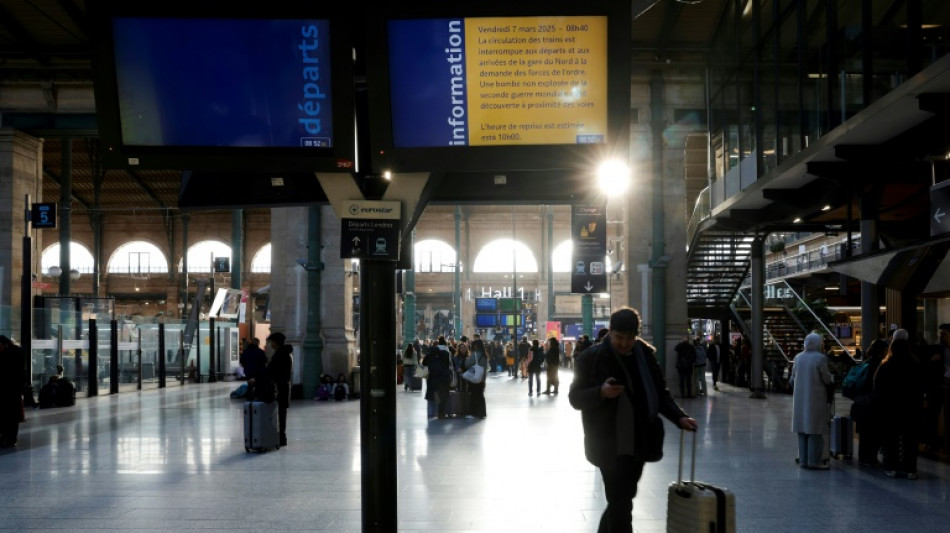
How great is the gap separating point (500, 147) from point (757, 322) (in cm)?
1978

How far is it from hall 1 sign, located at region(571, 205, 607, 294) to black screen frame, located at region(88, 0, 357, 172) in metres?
21.1

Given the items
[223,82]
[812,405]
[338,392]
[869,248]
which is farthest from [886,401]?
[338,392]

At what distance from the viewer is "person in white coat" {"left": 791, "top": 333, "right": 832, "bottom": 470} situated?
10.6 meters

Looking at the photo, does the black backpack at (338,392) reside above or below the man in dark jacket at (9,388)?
below

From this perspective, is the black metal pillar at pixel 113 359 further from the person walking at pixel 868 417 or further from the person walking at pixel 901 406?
the person walking at pixel 901 406

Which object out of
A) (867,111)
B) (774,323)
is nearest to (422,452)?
(867,111)

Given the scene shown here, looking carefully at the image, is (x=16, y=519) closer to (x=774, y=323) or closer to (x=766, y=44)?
(x=766, y=44)

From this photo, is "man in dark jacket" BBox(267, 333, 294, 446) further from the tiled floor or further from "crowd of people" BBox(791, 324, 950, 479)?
"crowd of people" BBox(791, 324, 950, 479)

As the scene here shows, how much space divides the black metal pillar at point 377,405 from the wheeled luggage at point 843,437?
793 cm

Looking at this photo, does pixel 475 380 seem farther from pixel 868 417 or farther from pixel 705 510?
pixel 705 510

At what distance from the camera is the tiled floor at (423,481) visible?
25.3ft

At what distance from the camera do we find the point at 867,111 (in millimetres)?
13469

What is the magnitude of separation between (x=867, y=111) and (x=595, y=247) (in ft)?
43.0

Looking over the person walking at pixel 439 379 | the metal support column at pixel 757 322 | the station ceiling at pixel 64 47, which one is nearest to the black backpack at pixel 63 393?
the station ceiling at pixel 64 47
